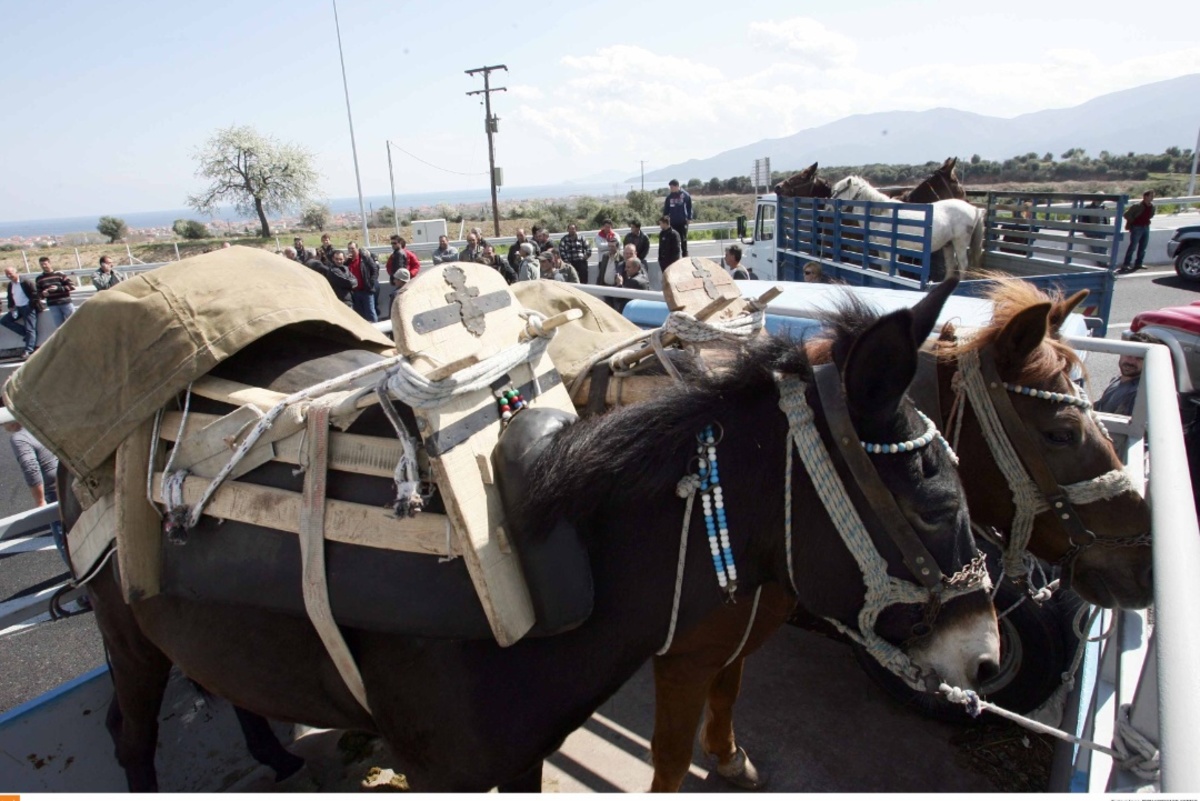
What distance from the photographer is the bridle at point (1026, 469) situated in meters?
2.02

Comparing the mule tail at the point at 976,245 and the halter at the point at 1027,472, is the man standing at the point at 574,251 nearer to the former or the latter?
the mule tail at the point at 976,245

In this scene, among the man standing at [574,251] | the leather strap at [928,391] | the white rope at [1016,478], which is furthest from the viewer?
the man standing at [574,251]

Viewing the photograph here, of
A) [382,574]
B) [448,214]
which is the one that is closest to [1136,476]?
[382,574]

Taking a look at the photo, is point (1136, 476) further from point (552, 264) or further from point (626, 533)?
point (552, 264)

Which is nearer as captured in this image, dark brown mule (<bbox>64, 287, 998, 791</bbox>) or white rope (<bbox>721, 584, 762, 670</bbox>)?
dark brown mule (<bbox>64, 287, 998, 791</bbox>)

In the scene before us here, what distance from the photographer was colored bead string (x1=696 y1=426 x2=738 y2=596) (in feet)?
4.89

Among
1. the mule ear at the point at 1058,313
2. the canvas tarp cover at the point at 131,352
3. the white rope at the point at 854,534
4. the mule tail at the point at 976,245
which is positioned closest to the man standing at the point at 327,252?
the mule tail at the point at 976,245

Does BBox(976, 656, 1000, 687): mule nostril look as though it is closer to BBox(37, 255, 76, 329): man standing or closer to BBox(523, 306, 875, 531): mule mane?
BBox(523, 306, 875, 531): mule mane

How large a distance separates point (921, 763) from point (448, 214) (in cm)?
5178

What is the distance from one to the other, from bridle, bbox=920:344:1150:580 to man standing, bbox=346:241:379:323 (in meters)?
10.8

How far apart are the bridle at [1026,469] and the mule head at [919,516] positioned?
0.77m

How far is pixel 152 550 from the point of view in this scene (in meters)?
1.83

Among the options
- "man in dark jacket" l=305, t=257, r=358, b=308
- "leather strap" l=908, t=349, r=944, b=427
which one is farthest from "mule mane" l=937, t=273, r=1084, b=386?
"man in dark jacket" l=305, t=257, r=358, b=308

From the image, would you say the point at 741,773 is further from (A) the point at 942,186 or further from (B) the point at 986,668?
(A) the point at 942,186
